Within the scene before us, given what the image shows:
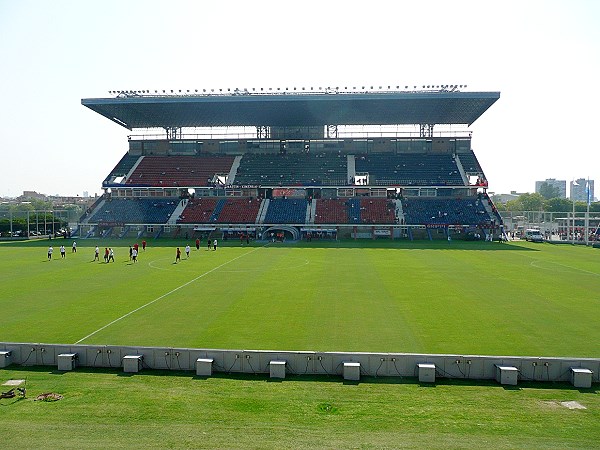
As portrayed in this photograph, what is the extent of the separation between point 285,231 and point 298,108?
1770 centimetres

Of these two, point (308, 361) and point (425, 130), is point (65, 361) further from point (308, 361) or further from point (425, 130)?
point (425, 130)

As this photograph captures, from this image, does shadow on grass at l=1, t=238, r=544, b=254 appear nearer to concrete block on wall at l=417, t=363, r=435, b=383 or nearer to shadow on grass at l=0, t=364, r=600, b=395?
shadow on grass at l=0, t=364, r=600, b=395

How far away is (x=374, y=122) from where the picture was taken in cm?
7769

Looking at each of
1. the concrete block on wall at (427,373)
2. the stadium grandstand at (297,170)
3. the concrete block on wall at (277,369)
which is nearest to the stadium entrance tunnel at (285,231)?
the stadium grandstand at (297,170)

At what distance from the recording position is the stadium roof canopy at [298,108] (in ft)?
220

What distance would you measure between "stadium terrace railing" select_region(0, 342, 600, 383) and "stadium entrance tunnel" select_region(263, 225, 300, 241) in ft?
167

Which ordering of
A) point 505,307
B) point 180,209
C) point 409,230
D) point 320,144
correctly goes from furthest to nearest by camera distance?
point 320,144 < point 180,209 < point 409,230 < point 505,307

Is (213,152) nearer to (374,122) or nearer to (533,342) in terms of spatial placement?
(374,122)

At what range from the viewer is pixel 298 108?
71.0 m

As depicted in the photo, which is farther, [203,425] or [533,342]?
[533,342]

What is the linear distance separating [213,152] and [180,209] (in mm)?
14814

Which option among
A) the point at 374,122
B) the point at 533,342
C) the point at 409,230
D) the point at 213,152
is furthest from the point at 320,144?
the point at 533,342

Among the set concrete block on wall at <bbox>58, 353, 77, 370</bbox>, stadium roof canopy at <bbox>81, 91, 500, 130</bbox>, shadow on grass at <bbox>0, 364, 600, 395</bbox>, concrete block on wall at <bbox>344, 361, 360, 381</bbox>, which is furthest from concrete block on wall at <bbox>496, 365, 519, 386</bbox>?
stadium roof canopy at <bbox>81, 91, 500, 130</bbox>

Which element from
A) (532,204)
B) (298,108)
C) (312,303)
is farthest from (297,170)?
(532,204)
